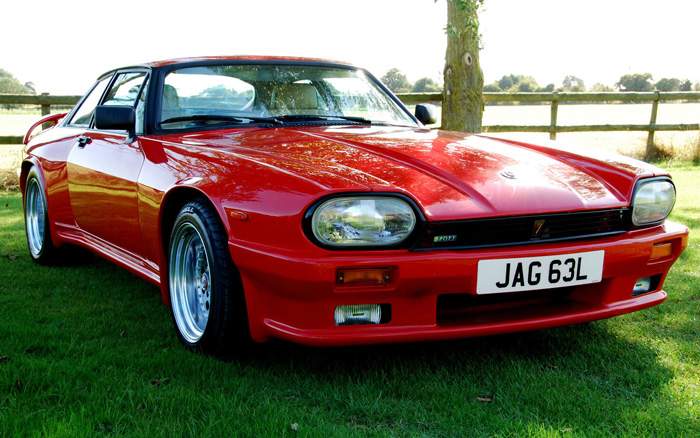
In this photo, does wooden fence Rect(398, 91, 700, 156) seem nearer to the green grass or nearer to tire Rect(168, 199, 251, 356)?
the green grass

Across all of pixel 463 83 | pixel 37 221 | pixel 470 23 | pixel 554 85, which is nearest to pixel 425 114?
pixel 37 221

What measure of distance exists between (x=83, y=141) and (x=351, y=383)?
2317mm

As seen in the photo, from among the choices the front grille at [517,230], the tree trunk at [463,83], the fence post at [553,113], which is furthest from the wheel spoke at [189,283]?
the fence post at [553,113]

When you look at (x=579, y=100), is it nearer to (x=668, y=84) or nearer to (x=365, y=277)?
(x=365, y=277)

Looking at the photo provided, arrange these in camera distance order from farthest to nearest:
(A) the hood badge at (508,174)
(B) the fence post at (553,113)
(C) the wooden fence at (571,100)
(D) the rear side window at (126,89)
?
(B) the fence post at (553,113) < (C) the wooden fence at (571,100) < (D) the rear side window at (126,89) < (A) the hood badge at (508,174)

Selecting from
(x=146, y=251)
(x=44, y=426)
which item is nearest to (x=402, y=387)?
(x=44, y=426)

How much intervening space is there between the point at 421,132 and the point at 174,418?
191 centimetres

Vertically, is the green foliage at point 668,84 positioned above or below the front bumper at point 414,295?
below

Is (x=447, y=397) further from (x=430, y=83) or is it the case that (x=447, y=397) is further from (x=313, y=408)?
(x=430, y=83)

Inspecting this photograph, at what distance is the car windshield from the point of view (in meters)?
3.31

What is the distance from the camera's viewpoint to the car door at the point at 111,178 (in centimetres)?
322

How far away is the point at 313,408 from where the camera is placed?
223 centimetres

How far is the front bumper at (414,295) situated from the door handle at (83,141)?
185 cm

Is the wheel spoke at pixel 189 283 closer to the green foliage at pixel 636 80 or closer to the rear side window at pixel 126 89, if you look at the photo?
the rear side window at pixel 126 89
